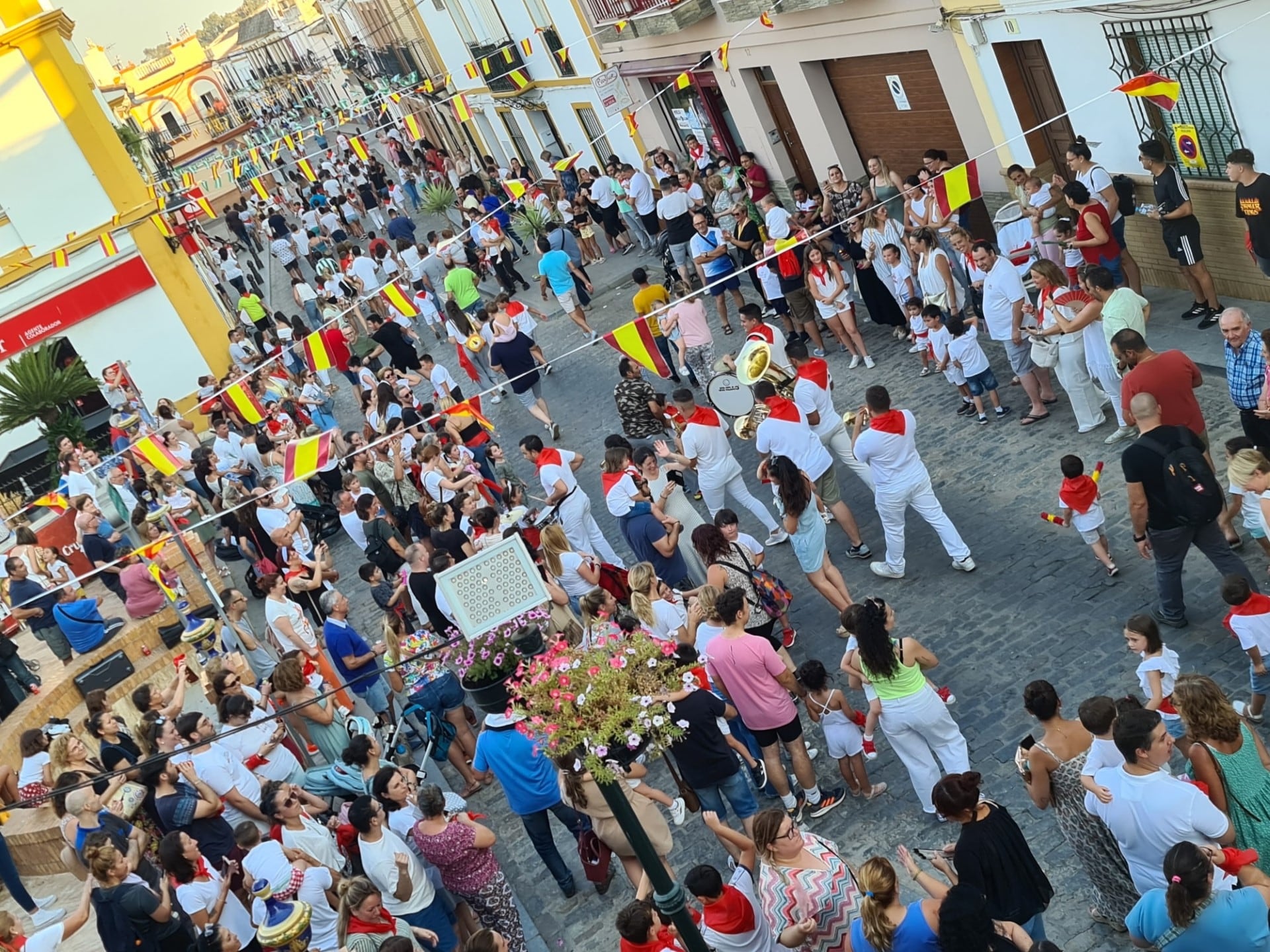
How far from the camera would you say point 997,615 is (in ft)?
29.2

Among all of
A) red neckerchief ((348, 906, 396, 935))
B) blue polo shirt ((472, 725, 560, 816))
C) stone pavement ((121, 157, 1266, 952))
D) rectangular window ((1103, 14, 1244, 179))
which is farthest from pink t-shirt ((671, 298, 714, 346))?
red neckerchief ((348, 906, 396, 935))

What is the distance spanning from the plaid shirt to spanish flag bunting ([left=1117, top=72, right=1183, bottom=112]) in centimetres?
287

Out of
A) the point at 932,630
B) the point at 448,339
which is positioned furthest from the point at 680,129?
the point at 932,630

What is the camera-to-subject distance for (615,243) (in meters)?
23.5

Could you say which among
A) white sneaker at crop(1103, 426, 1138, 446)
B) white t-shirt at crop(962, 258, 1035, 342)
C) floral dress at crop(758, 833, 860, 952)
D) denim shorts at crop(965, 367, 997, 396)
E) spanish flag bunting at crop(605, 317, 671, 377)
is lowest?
white sneaker at crop(1103, 426, 1138, 446)

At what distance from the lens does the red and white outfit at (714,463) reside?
1052cm

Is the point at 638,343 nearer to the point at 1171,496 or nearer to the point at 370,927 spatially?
the point at 1171,496

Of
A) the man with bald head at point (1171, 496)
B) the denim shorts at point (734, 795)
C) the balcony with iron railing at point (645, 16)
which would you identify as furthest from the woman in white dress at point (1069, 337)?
the balcony with iron railing at point (645, 16)

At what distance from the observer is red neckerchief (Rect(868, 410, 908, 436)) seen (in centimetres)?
923

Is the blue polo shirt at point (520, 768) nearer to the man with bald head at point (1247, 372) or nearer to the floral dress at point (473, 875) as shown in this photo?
the floral dress at point (473, 875)

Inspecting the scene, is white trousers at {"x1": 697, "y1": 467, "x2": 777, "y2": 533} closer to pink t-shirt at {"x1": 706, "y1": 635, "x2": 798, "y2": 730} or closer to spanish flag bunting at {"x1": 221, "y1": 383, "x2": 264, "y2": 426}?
pink t-shirt at {"x1": 706, "y1": 635, "x2": 798, "y2": 730}

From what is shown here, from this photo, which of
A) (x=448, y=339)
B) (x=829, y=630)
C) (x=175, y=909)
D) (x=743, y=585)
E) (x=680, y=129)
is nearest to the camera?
(x=175, y=909)

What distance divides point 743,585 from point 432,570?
288cm

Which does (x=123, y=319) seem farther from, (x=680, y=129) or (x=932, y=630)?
(x=932, y=630)
